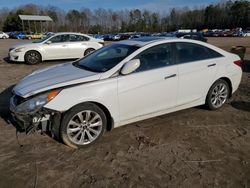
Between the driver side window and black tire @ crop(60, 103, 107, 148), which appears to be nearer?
black tire @ crop(60, 103, 107, 148)

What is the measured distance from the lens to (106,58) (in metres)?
4.68

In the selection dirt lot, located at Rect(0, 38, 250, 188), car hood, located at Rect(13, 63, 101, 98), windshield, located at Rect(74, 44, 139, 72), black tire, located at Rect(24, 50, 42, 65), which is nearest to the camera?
dirt lot, located at Rect(0, 38, 250, 188)

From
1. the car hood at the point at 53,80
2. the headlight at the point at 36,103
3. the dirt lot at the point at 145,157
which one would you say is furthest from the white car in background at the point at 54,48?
the headlight at the point at 36,103

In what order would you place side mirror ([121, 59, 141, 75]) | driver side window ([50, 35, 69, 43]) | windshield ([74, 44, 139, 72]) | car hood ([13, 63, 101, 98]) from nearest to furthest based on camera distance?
car hood ([13, 63, 101, 98]) → side mirror ([121, 59, 141, 75]) → windshield ([74, 44, 139, 72]) → driver side window ([50, 35, 69, 43])

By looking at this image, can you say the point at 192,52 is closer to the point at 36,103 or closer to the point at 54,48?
the point at 36,103

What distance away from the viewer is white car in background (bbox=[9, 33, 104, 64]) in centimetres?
1145

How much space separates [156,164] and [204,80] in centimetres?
216

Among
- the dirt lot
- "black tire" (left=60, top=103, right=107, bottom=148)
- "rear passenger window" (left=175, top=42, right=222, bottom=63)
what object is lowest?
the dirt lot

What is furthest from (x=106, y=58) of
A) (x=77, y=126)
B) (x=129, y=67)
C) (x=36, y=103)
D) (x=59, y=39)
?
(x=59, y=39)

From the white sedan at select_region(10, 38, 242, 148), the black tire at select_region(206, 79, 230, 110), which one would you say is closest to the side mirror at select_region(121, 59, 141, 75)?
the white sedan at select_region(10, 38, 242, 148)

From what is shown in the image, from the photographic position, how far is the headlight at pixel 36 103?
3.60 m

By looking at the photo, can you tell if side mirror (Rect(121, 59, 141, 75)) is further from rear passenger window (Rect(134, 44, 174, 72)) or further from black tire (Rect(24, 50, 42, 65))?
black tire (Rect(24, 50, 42, 65))

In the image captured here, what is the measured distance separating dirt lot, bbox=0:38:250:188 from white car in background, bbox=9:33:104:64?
714 centimetres

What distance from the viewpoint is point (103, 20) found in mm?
101938
